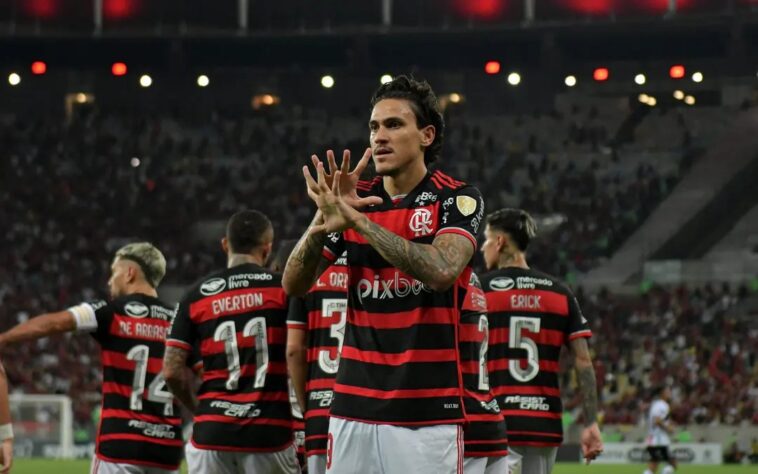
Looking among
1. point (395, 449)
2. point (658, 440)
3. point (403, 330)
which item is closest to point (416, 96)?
point (403, 330)

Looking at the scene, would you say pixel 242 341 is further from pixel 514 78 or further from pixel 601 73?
pixel 514 78

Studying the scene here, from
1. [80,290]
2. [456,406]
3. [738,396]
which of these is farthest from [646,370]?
[456,406]

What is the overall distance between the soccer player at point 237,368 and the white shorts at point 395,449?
8.12ft

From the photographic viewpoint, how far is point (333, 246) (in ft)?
15.1

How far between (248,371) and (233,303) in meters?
0.36

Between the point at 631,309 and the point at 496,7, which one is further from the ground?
the point at 496,7

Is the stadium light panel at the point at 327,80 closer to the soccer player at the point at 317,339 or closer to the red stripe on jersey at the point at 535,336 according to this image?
the red stripe on jersey at the point at 535,336

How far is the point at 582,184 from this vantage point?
3778 cm

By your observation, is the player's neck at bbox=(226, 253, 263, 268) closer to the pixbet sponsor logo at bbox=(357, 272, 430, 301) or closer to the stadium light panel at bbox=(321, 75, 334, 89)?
the pixbet sponsor logo at bbox=(357, 272, 430, 301)

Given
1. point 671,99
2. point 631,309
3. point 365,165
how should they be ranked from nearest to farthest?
point 365,165 < point 631,309 < point 671,99

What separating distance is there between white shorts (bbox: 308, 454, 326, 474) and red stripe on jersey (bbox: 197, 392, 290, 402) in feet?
1.99

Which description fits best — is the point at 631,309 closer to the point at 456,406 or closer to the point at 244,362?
the point at 244,362

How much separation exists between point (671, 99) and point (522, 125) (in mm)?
4460

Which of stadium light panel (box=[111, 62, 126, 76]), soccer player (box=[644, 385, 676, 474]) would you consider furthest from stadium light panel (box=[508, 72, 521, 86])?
soccer player (box=[644, 385, 676, 474])
